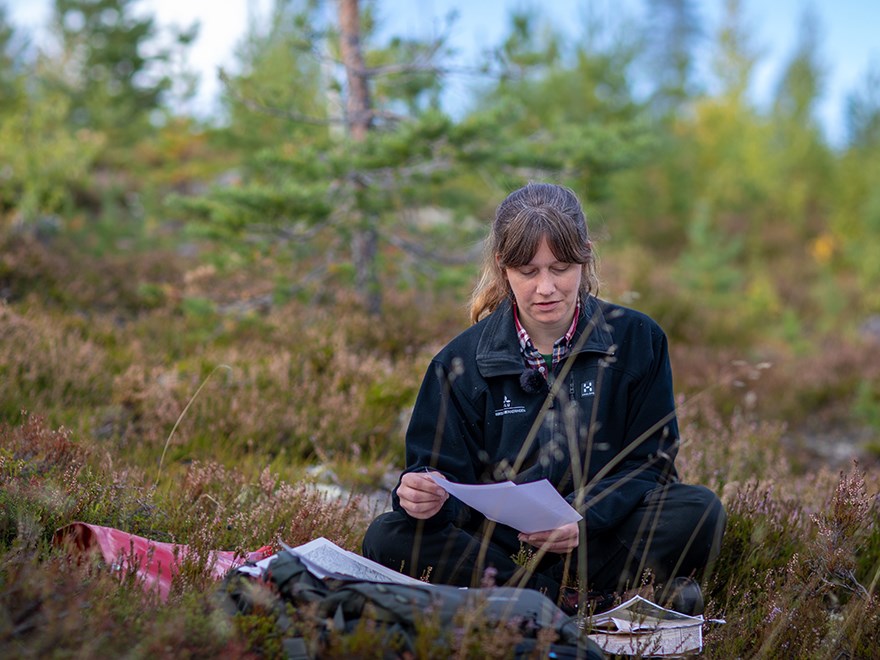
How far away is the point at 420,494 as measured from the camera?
256 centimetres

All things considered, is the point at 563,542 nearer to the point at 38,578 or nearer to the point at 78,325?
the point at 38,578

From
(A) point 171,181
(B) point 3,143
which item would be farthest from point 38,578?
(A) point 171,181

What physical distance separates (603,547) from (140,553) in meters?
1.55

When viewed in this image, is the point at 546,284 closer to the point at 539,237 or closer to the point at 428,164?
the point at 539,237

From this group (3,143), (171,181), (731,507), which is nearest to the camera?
(731,507)

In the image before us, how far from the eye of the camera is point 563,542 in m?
2.55

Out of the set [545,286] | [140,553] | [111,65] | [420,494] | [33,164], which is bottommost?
[140,553]

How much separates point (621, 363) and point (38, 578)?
1.99m

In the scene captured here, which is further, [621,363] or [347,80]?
[347,80]

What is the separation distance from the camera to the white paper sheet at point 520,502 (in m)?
2.30

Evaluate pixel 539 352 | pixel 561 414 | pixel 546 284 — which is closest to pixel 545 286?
pixel 546 284

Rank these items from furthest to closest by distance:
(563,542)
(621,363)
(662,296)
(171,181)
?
1. (171,181)
2. (662,296)
3. (621,363)
4. (563,542)

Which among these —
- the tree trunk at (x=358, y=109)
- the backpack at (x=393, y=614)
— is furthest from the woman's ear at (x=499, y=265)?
the tree trunk at (x=358, y=109)

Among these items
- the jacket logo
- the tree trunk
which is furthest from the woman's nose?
the tree trunk
